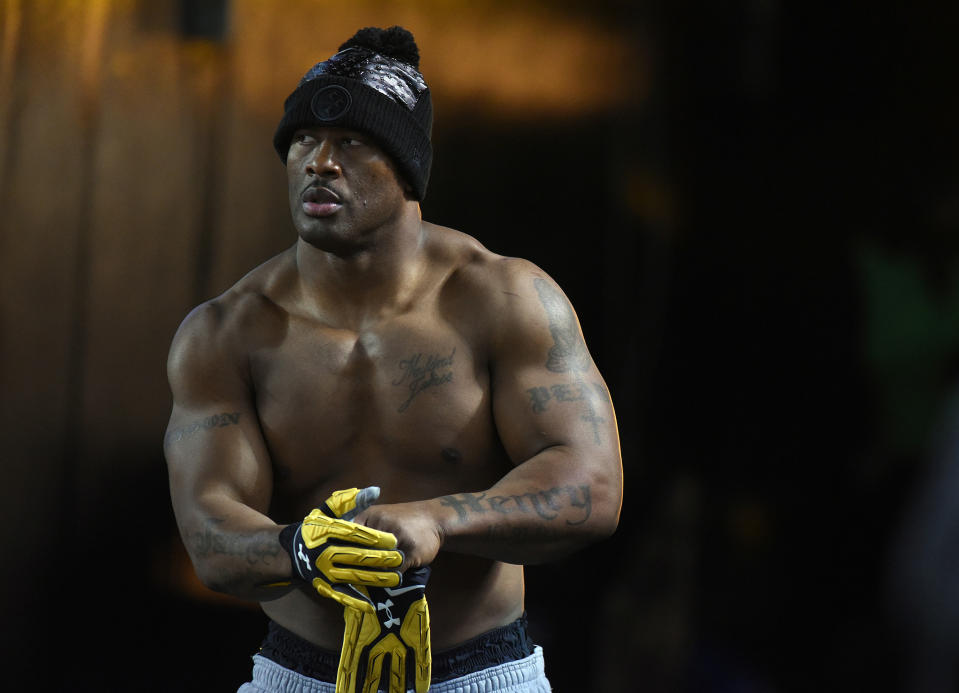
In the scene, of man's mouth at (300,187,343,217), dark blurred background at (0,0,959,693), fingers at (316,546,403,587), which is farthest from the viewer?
dark blurred background at (0,0,959,693)

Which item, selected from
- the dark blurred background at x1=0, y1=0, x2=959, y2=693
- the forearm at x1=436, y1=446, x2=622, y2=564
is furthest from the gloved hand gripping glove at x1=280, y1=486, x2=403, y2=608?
the dark blurred background at x1=0, y1=0, x2=959, y2=693

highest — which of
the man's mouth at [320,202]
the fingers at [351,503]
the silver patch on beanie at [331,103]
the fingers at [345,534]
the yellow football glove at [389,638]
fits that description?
the silver patch on beanie at [331,103]

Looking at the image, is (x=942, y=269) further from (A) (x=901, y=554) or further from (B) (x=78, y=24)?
(B) (x=78, y=24)

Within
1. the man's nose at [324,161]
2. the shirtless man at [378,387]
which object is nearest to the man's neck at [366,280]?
the shirtless man at [378,387]

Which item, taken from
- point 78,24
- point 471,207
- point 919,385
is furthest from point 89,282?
point 919,385

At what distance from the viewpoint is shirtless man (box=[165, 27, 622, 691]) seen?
1.73 m

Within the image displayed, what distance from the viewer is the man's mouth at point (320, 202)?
1.72m

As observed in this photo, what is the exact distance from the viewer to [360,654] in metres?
1.58

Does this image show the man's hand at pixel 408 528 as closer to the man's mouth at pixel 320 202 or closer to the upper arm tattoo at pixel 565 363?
the upper arm tattoo at pixel 565 363

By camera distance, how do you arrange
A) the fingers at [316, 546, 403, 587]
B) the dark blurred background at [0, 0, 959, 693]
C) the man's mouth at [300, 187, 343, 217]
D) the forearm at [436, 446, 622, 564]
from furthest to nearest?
the dark blurred background at [0, 0, 959, 693] → the man's mouth at [300, 187, 343, 217] → the forearm at [436, 446, 622, 564] → the fingers at [316, 546, 403, 587]

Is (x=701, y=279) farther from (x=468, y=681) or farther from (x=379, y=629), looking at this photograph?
(x=379, y=629)

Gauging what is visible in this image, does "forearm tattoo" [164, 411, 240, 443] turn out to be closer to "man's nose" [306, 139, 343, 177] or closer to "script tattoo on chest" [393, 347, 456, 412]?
"script tattoo on chest" [393, 347, 456, 412]

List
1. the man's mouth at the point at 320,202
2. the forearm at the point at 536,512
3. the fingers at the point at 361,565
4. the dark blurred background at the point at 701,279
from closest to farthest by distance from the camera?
the fingers at the point at 361,565 → the forearm at the point at 536,512 → the man's mouth at the point at 320,202 → the dark blurred background at the point at 701,279

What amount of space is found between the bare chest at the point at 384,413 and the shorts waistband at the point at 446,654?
21 centimetres
